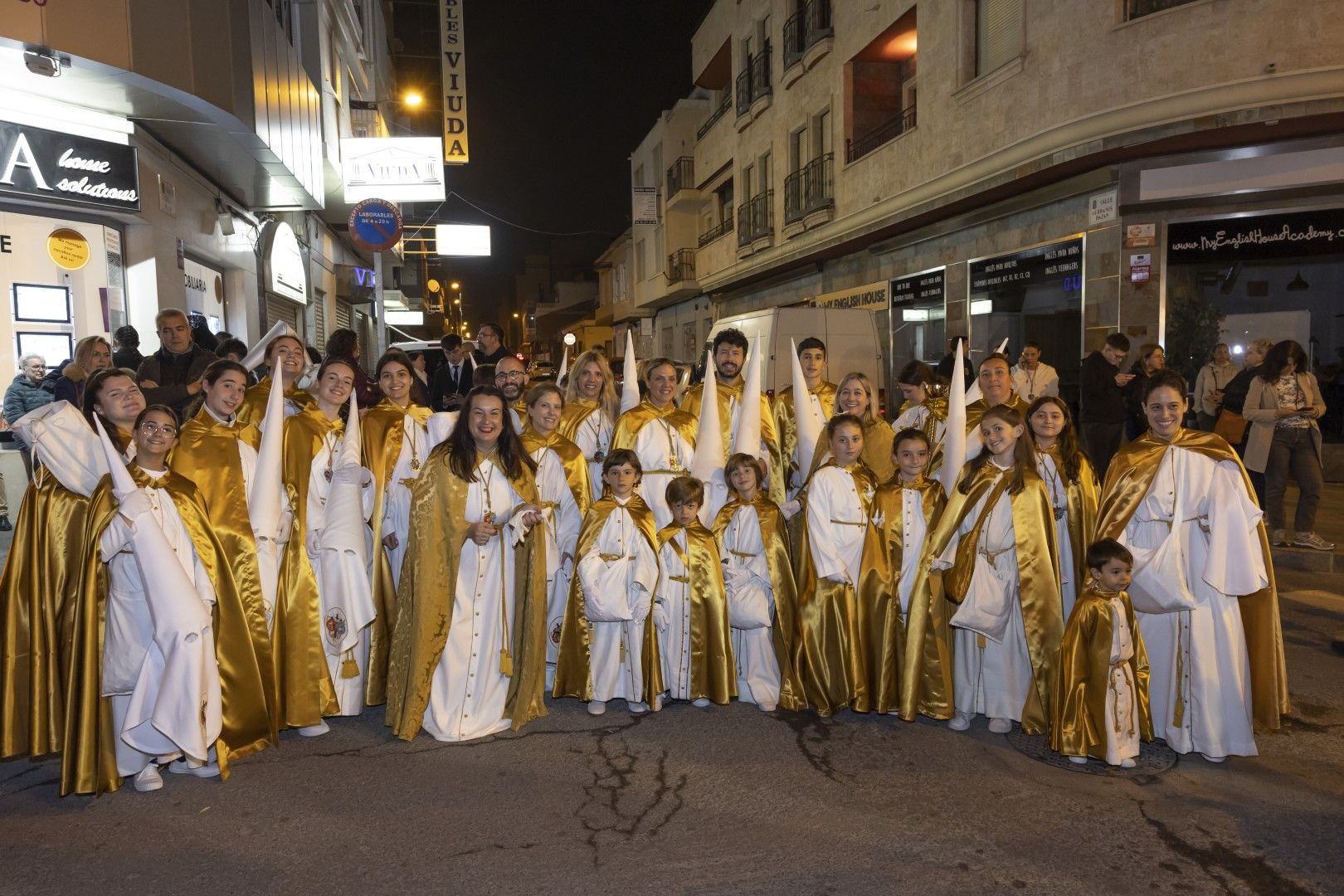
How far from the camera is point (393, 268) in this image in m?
34.4

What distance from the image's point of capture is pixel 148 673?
429cm

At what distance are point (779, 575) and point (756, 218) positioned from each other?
860 inches

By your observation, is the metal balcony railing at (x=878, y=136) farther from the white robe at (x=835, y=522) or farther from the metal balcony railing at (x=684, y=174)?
the metal balcony railing at (x=684, y=174)

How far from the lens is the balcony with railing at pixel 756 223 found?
24953mm

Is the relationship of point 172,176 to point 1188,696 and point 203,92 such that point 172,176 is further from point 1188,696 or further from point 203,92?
point 1188,696

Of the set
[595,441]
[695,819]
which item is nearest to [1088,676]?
[695,819]

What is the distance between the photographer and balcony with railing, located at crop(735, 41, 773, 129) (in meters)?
24.8

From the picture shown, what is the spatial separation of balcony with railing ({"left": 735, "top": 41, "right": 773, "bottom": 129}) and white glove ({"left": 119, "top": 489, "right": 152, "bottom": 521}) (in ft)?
75.4

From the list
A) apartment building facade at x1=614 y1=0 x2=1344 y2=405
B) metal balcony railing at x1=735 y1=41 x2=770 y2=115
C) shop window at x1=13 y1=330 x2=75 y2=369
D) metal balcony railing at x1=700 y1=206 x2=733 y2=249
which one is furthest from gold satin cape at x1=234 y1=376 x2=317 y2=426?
metal balcony railing at x1=700 y1=206 x2=733 y2=249

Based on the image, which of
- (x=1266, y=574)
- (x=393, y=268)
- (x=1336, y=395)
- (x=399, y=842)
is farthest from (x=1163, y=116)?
(x=393, y=268)

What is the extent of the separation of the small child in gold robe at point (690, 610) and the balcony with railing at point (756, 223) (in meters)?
20.1

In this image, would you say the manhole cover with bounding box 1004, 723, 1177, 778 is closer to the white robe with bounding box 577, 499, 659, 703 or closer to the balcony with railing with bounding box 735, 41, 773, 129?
the white robe with bounding box 577, 499, 659, 703

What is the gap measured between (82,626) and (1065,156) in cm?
1285

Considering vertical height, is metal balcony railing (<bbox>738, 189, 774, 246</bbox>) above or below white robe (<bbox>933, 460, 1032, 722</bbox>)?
above
